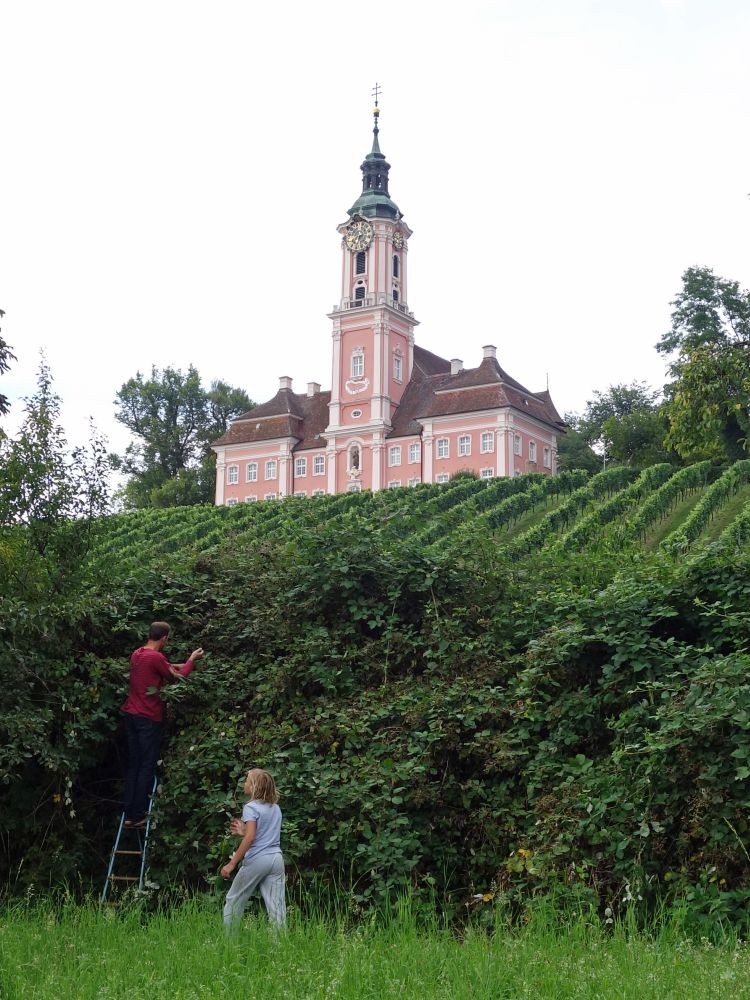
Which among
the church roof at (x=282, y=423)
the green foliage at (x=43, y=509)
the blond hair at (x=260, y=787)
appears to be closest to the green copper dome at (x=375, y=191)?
the church roof at (x=282, y=423)

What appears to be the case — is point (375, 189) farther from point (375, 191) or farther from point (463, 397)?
point (463, 397)

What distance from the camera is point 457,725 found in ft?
27.1

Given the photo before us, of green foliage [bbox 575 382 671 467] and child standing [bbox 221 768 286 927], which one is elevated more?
green foliage [bbox 575 382 671 467]

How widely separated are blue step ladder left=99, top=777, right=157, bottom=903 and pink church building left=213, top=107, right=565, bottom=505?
6121cm

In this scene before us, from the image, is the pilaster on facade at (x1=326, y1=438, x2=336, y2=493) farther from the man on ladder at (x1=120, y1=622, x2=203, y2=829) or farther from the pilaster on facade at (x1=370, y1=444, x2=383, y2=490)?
the man on ladder at (x1=120, y1=622, x2=203, y2=829)

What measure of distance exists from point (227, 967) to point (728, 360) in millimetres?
17886

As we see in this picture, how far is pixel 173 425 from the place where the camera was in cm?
8175

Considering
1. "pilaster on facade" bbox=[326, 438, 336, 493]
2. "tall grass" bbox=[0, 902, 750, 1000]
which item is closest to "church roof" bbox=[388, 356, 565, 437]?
"pilaster on facade" bbox=[326, 438, 336, 493]

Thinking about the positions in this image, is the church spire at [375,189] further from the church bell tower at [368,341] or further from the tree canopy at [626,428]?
the tree canopy at [626,428]

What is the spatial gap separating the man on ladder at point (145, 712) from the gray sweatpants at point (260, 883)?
6.67ft

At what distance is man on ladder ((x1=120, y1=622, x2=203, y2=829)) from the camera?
849 centimetres

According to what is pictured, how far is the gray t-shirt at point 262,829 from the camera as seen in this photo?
667 centimetres

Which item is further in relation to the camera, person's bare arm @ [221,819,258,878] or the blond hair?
the blond hair

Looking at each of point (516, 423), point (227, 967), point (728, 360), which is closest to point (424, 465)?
point (516, 423)
